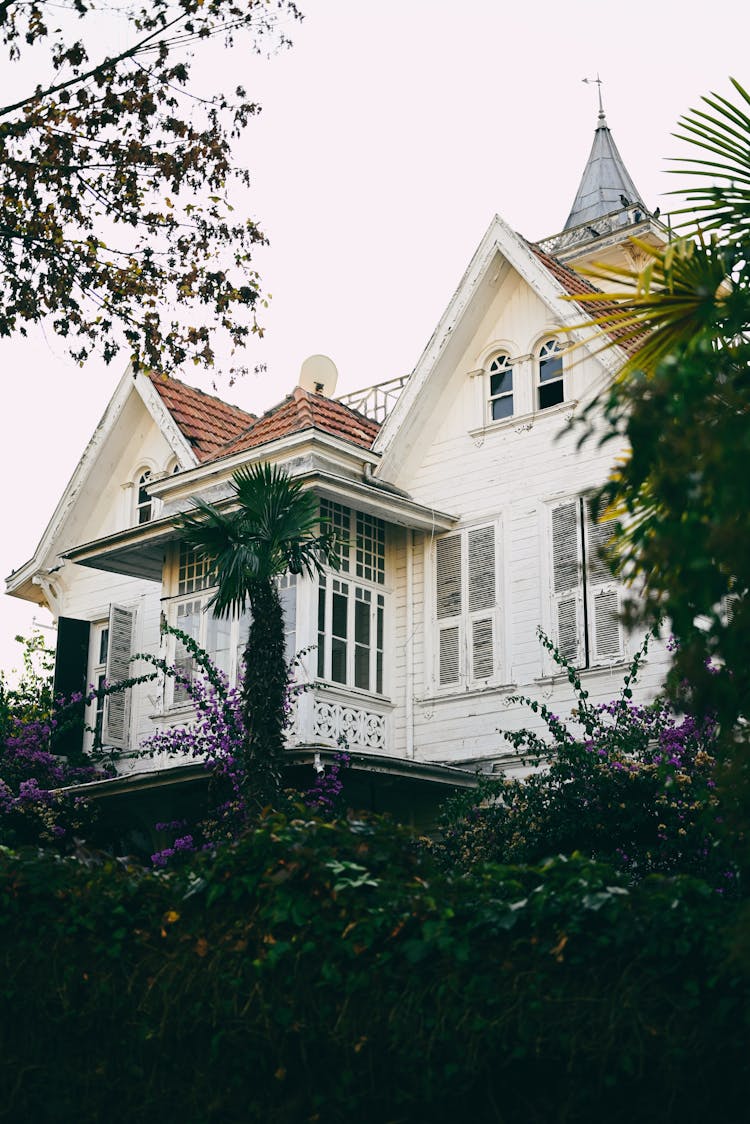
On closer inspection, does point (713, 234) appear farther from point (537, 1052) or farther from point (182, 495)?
point (182, 495)

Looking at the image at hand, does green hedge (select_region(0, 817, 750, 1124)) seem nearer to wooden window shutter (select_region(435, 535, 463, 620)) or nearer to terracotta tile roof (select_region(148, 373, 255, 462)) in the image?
wooden window shutter (select_region(435, 535, 463, 620))

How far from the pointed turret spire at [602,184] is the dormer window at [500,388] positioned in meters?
14.5

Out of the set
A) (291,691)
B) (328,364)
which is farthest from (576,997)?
(328,364)

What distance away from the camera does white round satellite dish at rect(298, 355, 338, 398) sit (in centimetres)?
2202

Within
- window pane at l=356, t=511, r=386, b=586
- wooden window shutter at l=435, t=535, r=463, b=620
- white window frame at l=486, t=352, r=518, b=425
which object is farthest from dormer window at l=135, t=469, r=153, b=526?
white window frame at l=486, t=352, r=518, b=425

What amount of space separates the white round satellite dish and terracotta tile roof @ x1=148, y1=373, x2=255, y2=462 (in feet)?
4.39

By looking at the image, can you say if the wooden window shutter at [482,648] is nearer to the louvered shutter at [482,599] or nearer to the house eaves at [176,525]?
the louvered shutter at [482,599]

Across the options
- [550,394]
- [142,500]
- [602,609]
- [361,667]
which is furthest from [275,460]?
[142,500]

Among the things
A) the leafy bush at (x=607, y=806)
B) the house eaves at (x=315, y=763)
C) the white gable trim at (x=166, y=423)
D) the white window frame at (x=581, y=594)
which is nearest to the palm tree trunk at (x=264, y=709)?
the house eaves at (x=315, y=763)

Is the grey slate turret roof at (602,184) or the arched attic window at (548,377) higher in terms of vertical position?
the grey slate turret roof at (602,184)

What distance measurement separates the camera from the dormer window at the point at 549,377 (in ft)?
59.2

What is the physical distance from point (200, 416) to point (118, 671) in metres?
4.31

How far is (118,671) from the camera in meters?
20.7

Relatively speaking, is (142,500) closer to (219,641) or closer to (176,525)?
(219,641)
